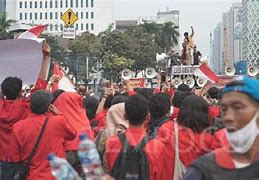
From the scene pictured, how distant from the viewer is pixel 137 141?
455 cm

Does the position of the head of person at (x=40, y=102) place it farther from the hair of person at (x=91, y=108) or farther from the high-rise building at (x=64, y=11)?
the high-rise building at (x=64, y=11)

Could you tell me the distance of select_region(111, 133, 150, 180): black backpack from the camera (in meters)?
4.48

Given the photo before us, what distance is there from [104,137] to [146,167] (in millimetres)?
817

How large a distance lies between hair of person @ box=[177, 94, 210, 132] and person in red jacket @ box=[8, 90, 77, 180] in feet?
3.46

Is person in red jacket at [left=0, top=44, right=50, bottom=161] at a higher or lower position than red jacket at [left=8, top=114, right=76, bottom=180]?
higher

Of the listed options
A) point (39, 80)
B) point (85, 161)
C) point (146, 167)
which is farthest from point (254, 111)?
point (39, 80)

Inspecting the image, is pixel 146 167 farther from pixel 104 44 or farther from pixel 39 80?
pixel 104 44

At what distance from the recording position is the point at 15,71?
7090mm

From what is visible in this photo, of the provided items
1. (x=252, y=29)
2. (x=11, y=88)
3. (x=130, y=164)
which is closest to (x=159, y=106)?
(x=130, y=164)

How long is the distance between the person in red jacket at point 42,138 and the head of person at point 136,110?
0.80 m

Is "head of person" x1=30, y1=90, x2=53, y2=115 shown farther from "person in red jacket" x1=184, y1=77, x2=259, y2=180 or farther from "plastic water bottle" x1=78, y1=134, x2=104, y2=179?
"plastic water bottle" x1=78, y1=134, x2=104, y2=179

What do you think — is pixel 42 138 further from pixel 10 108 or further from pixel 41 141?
pixel 10 108

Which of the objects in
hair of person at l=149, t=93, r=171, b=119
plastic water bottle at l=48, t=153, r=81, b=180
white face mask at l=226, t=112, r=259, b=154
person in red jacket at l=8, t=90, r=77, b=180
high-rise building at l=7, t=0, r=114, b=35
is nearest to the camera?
plastic water bottle at l=48, t=153, r=81, b=180

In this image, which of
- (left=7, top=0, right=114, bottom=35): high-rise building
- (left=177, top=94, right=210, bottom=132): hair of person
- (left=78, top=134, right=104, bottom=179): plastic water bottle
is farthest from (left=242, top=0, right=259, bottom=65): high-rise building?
(left=78, top=134, right=104, bottom=179): plastic water bottle
